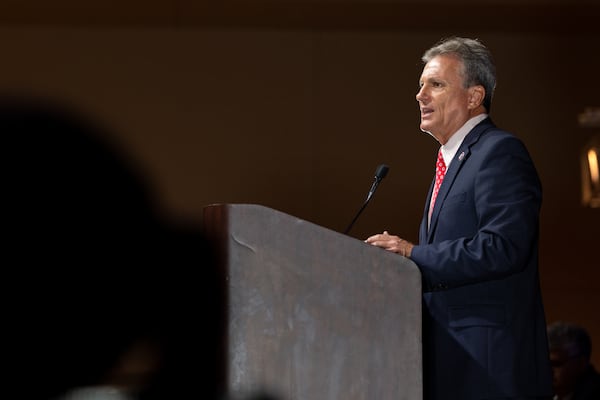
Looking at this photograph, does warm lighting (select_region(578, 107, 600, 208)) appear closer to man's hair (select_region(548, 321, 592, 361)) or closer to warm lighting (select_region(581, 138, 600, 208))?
warm lighting (select_region(581, 138, 600, 208))

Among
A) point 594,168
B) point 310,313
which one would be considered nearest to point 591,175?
point 594,168

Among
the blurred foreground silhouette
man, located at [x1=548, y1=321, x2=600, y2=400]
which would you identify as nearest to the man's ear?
the blurred foreground silhouette

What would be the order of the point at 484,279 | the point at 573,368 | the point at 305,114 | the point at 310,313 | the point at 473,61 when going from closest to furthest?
the point at 310,313
the point at 484,279
the point at 473,61
the point at 573,368
the point at 305,114

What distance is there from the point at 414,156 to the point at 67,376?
4196 millimetres

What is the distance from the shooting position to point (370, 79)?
18.2 feet

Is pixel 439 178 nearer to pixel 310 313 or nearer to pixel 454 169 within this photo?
pixel 454 169

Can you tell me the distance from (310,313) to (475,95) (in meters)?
0.69

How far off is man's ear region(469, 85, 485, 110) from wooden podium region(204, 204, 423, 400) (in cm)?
51

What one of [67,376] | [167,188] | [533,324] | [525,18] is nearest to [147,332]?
[67,376]

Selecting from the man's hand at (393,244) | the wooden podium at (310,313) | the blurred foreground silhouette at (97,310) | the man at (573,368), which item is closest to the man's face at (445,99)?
the man's hand at (393,244)

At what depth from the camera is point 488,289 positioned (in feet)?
5.98

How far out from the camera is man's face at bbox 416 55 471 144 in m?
2.03

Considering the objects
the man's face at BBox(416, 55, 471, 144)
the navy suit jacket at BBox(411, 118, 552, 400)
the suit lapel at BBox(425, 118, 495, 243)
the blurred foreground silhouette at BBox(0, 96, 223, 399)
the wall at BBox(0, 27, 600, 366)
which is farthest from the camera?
the wall at BBox(0, 27, 600, 366)

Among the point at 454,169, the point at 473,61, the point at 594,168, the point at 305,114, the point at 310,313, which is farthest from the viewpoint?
the point at 305,114
